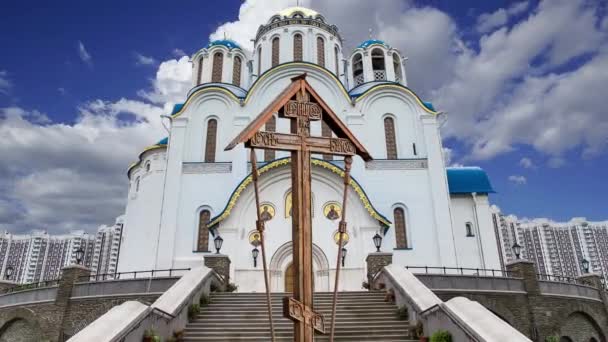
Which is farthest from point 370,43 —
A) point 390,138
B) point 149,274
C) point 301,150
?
point 301,150

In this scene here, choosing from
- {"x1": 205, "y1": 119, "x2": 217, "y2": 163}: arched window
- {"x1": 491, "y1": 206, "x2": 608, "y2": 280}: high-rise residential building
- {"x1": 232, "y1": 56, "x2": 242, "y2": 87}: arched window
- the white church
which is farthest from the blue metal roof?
{"x1": 491, "y1": 206, "x2": 608, "y2": 280}: high-rise residential building

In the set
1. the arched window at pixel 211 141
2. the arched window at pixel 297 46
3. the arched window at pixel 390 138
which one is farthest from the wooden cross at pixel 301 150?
the arched window at pixel 297 46

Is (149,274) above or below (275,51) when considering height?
below

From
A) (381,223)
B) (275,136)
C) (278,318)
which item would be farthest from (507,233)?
(275,136)

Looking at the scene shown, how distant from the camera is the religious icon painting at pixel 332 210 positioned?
1772 centimetres

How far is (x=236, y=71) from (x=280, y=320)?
18761mm

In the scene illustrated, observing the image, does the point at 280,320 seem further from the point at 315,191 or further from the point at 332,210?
the point at 315,191

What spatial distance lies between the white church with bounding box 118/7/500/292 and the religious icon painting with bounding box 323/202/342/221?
0.14 ft

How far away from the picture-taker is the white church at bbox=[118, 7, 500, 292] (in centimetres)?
1736

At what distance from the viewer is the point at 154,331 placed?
297 inches

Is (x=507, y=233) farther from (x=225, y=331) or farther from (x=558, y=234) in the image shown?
(x=225, y=331)

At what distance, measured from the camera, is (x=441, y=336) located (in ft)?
24.3

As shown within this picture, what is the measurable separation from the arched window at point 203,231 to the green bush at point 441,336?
1286 centimetres

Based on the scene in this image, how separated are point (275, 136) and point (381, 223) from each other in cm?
1349
